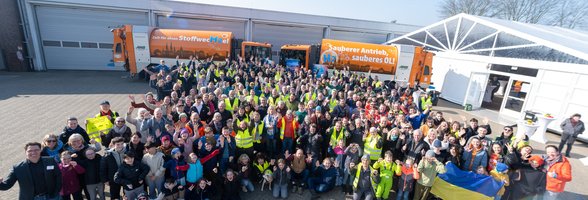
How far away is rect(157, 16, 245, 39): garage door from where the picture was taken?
58.3 feet

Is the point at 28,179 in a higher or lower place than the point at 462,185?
higher

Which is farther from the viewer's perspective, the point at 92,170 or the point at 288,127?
the point at 288,127

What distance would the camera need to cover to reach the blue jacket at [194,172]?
4320 millimetres

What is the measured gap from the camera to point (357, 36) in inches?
839

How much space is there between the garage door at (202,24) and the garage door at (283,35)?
121 centimetres

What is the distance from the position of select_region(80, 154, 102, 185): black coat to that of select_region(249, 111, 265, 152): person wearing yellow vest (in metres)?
2.63

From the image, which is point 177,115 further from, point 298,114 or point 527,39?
point 527,39

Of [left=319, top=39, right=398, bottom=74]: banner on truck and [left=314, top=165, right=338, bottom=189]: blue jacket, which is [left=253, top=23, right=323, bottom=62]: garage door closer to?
[left=319, top=39, right=398, bottom=74]: banner on truck

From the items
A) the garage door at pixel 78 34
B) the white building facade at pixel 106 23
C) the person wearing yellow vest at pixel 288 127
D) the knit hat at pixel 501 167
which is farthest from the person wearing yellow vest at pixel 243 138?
the garage door at pixel 78 34

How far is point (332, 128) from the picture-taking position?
5.51m

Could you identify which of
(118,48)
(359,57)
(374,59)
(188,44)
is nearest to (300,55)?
(359,57)

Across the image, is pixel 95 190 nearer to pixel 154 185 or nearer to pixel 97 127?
pixel 154 185

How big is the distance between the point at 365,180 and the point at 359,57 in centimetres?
1096

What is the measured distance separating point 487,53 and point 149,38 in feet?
59.9
